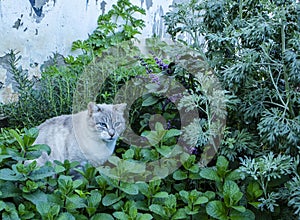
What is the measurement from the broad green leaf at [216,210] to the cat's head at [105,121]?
2.99 feet

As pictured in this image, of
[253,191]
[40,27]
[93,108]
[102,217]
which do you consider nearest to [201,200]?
[253,191]

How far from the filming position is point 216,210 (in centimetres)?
183

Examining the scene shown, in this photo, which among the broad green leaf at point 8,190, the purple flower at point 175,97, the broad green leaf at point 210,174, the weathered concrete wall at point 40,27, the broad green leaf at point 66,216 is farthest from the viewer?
the weathered concrete wall at point 40,27

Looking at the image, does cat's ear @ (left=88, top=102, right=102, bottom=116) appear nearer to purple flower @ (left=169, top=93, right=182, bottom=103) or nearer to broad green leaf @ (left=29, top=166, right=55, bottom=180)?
purple flower @ (left=169, top=93, right=182, bottom=103)

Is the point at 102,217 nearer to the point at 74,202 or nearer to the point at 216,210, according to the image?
the point at 74,202

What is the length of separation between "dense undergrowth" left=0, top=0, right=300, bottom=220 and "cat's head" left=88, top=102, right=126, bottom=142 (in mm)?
174

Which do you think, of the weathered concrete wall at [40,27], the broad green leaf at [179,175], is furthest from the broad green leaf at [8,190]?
the weathered concrete wall at [40,27]

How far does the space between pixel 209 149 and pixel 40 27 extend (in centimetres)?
204

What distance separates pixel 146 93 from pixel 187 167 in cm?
86

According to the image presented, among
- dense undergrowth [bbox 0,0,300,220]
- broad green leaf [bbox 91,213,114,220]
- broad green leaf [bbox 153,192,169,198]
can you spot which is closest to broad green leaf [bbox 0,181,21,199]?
dense undergrowth [bbox 0,0,300,220]

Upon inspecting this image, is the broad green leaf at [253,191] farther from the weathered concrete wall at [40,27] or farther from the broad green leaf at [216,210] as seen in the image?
the weathered concrete wall at [40,27]

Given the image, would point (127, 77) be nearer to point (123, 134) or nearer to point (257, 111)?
point (123, 134)

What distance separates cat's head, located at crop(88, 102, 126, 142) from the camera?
8.52 ft

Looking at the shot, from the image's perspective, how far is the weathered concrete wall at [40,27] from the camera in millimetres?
3564
